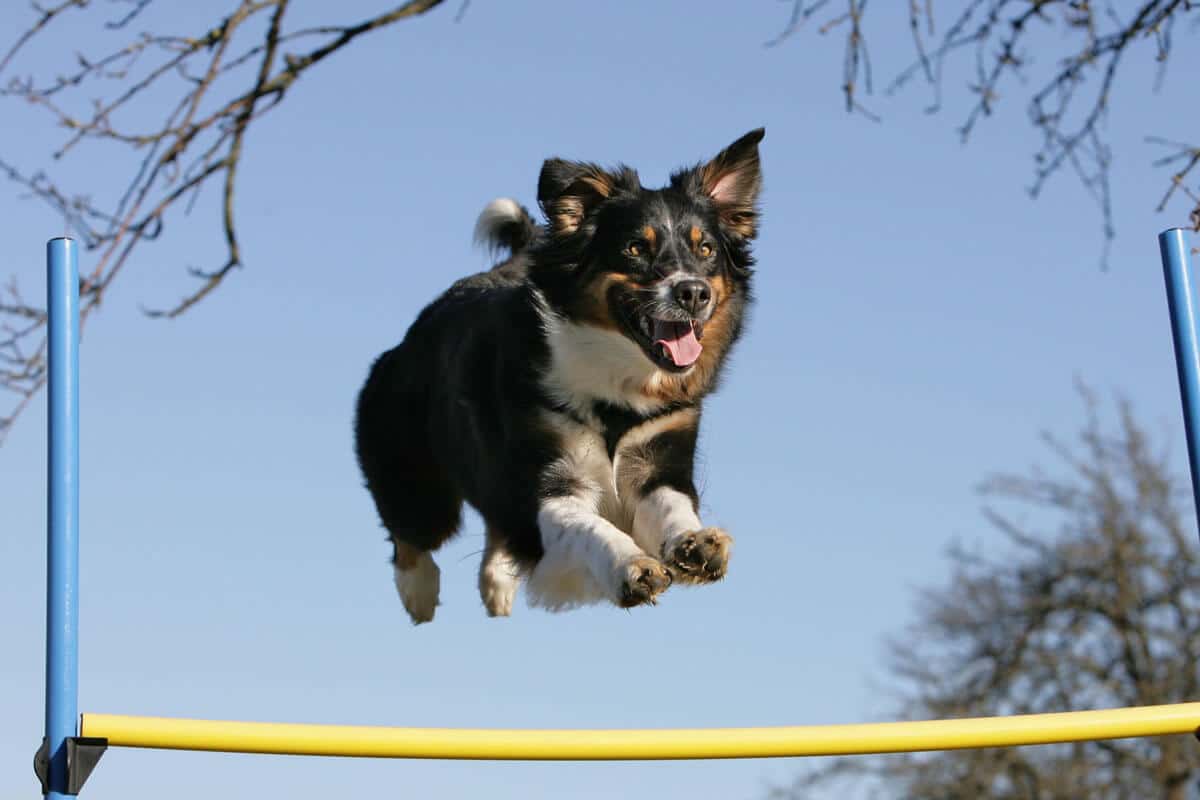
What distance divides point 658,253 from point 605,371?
44 centimetres

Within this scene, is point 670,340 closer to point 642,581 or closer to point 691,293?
point 691,293

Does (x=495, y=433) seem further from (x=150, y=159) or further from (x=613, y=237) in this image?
(x=150, y=159)

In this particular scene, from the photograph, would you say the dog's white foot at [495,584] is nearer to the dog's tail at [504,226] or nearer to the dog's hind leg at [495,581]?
the dog's hind leg at [495,581]

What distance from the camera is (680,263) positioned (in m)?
4.97

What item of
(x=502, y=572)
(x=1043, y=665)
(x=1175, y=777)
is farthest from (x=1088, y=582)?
(x=502, y=572)

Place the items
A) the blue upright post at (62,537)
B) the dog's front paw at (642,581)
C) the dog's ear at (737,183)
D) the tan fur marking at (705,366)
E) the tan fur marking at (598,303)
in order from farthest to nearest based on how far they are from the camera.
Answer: the dog's ear at (737,183) < the tan fur marking at (705,366) < the tan fur marking at (598,303) < the dog's front paw at (642,581) < the blue upright post at (62,537)

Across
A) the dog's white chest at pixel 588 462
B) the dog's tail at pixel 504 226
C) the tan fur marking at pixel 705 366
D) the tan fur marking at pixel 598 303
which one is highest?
the dog's tail at pixel 504 226

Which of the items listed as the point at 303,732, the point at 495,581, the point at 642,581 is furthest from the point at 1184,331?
the point at 303,732

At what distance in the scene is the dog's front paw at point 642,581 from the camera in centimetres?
445

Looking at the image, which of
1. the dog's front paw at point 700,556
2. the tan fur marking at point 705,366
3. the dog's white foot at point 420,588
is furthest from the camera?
the dog's white foot at point 420,588

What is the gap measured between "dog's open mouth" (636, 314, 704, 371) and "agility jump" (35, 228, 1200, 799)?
1.32 metres

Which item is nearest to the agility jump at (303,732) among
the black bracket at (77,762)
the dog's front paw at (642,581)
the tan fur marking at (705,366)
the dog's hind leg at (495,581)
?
Answer: the black bracket at (77,762)

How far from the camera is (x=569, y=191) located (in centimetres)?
525

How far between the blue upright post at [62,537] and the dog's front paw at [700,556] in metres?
1.68
